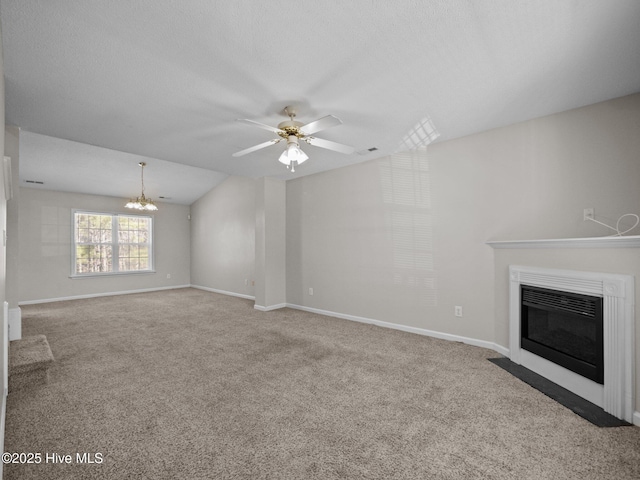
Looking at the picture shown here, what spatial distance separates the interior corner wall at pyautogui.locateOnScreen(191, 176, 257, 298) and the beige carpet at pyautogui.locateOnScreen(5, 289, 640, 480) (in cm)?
330

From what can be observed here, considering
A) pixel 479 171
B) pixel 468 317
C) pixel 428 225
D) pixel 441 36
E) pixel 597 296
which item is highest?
pixel 441 36

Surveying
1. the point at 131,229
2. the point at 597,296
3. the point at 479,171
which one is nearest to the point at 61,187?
the point at 131,229

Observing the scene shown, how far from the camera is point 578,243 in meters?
2.40

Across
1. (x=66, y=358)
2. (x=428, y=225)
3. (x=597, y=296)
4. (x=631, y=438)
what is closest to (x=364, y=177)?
(x=428, y=225)

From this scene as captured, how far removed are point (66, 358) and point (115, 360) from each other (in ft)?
1.76

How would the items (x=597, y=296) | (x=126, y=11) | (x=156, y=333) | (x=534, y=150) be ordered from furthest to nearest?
(x=156, y=333)
(x=534, y=150)
(x=597, y=296)
(x=126, y=11)

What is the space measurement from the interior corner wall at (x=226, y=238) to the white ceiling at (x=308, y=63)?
3396mm

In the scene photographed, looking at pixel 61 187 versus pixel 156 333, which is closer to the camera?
pixel 156 333

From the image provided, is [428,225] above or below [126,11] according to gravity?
below

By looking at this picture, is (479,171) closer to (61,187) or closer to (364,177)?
(364,177)

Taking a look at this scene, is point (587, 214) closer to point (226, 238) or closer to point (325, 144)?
point (325, 144)

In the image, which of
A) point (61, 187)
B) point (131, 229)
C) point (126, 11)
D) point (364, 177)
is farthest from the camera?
point (131, 229)

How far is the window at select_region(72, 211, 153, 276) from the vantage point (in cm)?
688

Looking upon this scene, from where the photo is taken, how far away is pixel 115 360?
310 cm
